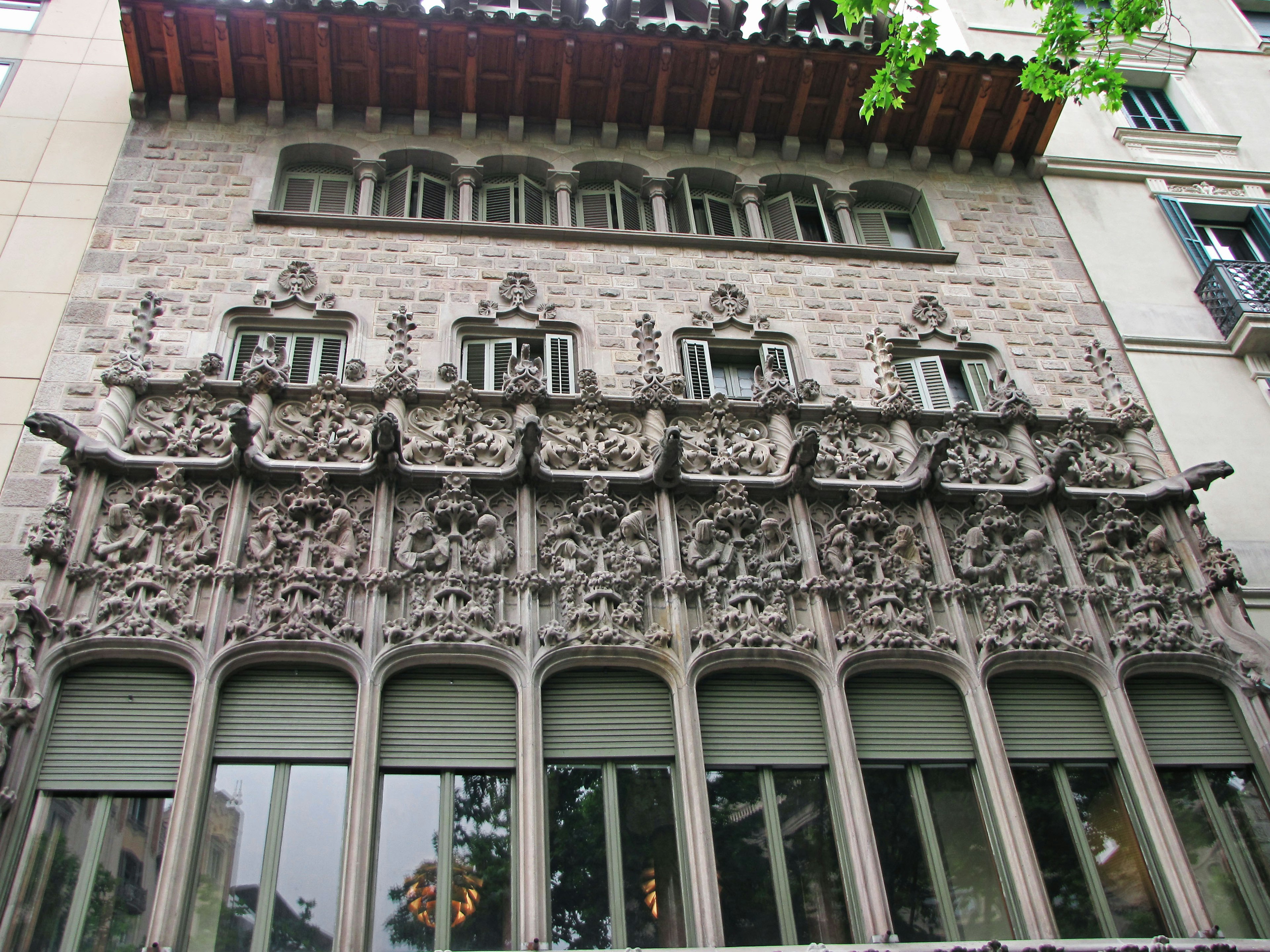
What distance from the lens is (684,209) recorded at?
1577 centimetres

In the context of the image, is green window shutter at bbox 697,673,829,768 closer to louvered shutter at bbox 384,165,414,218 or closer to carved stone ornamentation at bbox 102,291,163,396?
carved stone ornamentation at bbox 102,291,163,396

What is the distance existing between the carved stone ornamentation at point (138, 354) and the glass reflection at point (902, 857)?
26.5 ft

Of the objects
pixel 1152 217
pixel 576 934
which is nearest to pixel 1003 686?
pixel 576 934

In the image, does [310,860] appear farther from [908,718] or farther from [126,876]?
[908,718]

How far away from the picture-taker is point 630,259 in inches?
577

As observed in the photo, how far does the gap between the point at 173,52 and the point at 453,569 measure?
369 inches

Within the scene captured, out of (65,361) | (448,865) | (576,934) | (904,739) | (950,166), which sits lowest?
(576,934)

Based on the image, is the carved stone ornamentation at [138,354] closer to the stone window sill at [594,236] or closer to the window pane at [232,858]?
the stone window sill at [594,236]

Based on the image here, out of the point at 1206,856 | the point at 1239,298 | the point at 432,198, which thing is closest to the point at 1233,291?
the point at 1239,298

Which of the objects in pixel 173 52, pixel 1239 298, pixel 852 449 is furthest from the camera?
pixel 173 52

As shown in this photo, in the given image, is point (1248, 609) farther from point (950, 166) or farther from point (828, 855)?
point (950, 166)

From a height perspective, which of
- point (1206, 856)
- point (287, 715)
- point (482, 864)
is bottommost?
point (1206, 856)

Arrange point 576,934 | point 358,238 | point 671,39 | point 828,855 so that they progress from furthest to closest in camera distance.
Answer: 1. point 671,39
2. point 358,238
3. point 828,855
4. point 576,934

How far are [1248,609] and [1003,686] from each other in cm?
328
